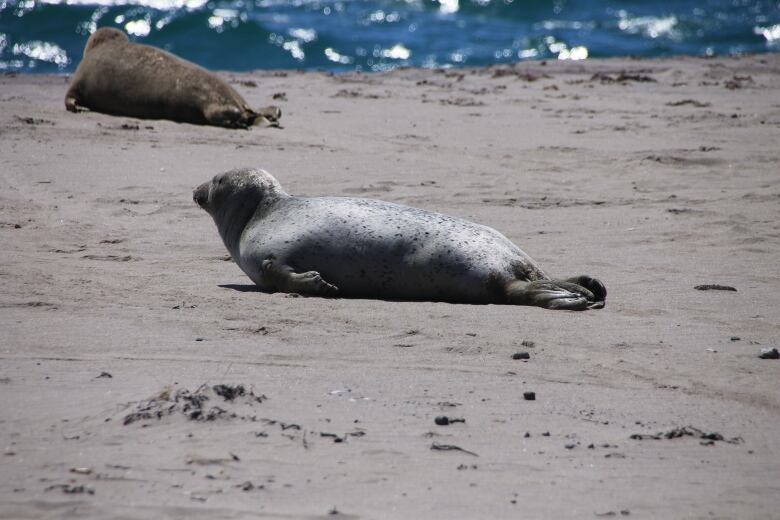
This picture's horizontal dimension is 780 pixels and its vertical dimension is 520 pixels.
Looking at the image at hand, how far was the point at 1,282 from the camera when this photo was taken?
516 centimetres

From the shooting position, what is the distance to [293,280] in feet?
17.8

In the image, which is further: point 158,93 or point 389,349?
point 158,93

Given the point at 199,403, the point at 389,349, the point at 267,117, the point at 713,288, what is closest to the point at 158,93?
the point at 267,117

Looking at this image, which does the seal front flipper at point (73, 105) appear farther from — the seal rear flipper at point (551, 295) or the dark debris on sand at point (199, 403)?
the dark debris on sand at point (199, 403)

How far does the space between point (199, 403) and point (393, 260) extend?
210 centimetres

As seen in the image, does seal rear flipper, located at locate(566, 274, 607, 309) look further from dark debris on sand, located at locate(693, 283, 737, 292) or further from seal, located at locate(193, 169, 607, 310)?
dark debris on sand, located at locate(693, 283, 737, 292)

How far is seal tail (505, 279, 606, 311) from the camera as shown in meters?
5.11

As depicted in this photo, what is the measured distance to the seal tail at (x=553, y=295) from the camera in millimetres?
5113

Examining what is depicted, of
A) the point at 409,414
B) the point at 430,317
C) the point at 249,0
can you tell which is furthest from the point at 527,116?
the point at 249,0

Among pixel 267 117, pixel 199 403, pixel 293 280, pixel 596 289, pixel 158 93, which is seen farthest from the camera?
pixel 158 93

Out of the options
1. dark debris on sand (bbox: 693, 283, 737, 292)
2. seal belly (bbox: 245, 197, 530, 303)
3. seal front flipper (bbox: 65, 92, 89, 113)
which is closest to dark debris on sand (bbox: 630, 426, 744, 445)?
seal belly (bbox: 245, 197, 530, 303)

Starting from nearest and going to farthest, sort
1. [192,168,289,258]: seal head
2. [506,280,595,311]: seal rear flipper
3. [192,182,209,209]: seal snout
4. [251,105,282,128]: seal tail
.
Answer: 1. [506,280,595,311]: seal rear flipper
2. [192,168,289,258]: seal head
3. [192,182,209,209]: seal snout
4. [251,105,282,128]: seal tail

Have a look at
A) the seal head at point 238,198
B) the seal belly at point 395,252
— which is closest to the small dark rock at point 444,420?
the seal belly at point 395,252

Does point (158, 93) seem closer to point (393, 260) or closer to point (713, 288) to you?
point (393, 260)
